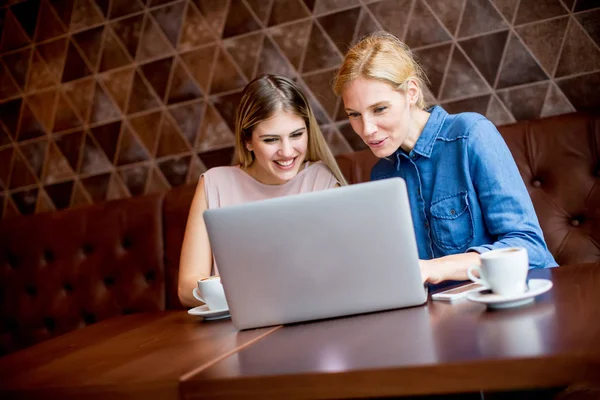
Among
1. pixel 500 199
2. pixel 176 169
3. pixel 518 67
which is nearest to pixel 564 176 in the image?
pixel 518 67

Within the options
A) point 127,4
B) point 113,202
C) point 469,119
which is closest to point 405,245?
point 469,119

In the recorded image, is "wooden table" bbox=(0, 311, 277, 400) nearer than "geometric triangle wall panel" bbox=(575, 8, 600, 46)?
Yes

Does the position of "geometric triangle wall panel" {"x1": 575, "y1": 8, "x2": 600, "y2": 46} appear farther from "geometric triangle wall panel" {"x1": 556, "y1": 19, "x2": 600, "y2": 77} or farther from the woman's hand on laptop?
the woman's hand on laptop

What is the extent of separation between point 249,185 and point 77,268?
0.90m

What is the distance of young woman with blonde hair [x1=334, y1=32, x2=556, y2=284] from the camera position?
4.70 ft

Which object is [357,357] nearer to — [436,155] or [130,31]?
[436,155]

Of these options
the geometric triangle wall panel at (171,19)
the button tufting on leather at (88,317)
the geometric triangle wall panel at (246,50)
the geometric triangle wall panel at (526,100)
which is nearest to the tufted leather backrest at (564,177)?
the geometric triangle wall panel at (526,100)

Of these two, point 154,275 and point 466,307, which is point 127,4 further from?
point 466,307

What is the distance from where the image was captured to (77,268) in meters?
2.45

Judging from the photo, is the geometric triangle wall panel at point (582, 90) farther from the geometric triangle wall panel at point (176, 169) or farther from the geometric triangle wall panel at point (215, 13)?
the geometric triangle wall panel at point (176, 169)

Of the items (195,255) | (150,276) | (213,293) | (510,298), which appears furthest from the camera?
(150,276)

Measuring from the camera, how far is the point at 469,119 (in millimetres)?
1529

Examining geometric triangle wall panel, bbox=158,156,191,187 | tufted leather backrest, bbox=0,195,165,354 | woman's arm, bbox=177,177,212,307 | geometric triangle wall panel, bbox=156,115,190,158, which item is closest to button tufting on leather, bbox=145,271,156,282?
tufted leather backrest, bbox=0,195,165,354

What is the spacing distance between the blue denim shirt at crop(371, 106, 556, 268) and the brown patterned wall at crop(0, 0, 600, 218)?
66 centimetres
